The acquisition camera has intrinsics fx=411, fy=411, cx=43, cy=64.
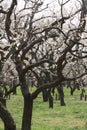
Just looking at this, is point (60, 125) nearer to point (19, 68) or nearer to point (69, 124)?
point (69, 124)

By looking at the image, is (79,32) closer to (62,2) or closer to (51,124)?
(62,2)

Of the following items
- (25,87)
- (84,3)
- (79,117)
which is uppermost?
(84,3)

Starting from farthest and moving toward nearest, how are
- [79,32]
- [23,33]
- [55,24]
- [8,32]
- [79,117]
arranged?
1. [79,117]
2. [23,33]
3. [55,24]
4. [8,32]
5. [79,32]

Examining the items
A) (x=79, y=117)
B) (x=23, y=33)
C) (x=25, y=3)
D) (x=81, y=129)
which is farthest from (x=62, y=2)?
(x=79, y=117)

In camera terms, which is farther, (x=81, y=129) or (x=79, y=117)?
(x=79, y=117)

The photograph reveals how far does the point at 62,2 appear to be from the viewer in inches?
628

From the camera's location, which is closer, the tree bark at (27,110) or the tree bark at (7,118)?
the tree bark at (7,118)

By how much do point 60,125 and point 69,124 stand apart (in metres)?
0.81

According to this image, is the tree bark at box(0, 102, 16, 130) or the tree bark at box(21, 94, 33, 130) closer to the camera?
the tree bark at box(0, 102, 16, 130)

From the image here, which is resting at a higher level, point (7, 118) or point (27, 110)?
point (7, 118)

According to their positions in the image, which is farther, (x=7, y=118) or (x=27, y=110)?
(x=27, y=110)

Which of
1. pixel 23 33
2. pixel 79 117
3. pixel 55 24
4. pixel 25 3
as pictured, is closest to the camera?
pixel 55 24

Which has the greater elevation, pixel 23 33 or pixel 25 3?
pixel 25 3

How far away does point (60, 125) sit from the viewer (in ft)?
79.5
